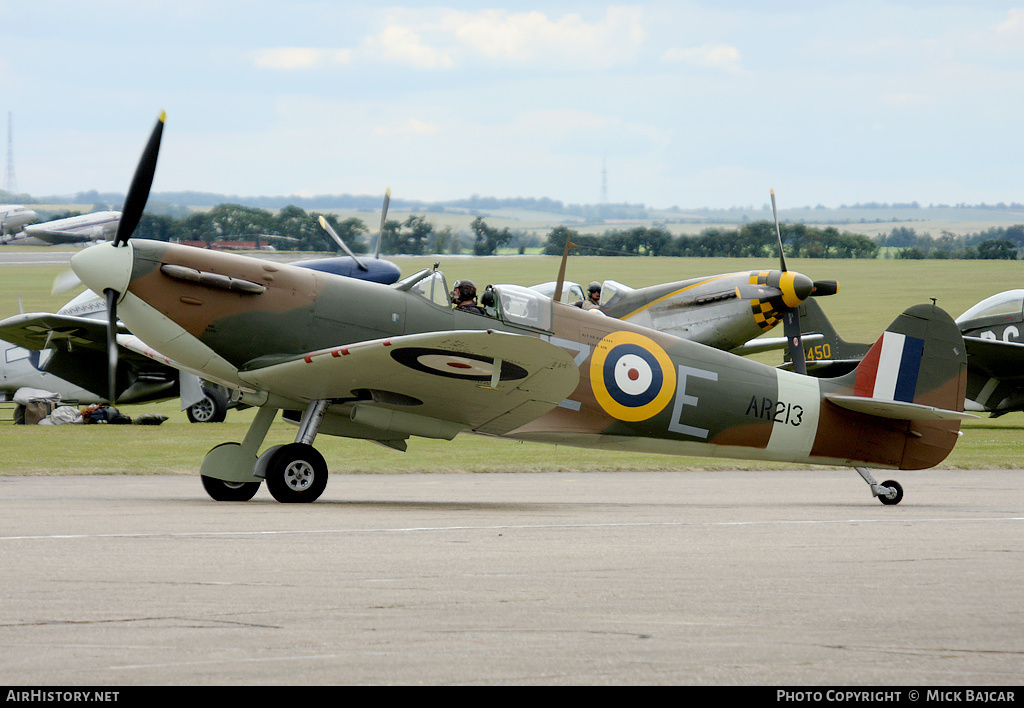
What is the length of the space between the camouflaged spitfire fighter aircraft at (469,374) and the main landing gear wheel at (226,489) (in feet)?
0.07

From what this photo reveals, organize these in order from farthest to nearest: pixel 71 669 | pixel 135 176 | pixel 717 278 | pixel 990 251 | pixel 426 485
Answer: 1. pixel 990 251
2. pixel 717 278
3. pixel 426 485
4. pixel 135 176
5. pixel 71 669

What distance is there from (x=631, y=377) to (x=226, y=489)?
13.9 feet

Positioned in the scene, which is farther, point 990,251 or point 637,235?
point 990,251

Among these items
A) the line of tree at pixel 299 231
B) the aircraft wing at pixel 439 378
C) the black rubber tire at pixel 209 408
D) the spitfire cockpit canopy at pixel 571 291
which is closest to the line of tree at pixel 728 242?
the line of tree at pixel 299 231

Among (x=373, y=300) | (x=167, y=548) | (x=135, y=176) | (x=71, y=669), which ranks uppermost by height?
(x=135, y=176)

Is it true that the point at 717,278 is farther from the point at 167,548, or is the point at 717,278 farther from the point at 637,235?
the point at 637,235

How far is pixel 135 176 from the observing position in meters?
10.7

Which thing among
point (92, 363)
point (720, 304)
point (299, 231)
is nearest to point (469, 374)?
point (720, 304)

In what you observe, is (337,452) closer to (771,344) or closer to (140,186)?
(140,186)

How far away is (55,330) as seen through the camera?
67.9 ft

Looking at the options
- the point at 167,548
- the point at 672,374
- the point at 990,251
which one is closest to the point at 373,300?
the point at 672,374

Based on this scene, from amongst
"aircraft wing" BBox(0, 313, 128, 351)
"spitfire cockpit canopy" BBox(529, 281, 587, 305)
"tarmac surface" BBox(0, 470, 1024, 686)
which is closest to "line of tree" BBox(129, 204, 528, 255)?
"aircraft wing" BBox(0, 313, 128, 351)

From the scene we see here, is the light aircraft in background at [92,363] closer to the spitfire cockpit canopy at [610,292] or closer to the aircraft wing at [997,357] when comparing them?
the spitfire cockpit canopy at [610,292]
